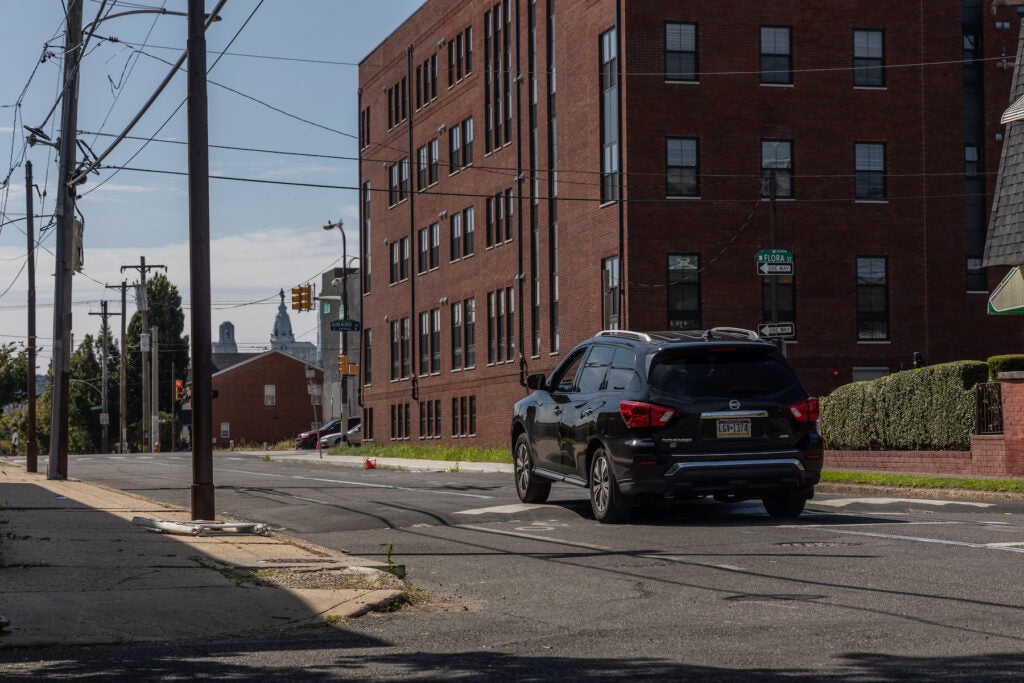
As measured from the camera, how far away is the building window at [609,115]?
40.2m

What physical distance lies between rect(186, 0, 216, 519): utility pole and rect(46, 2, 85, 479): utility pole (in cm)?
1533

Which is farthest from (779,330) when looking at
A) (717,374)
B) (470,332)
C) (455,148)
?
(455,148)

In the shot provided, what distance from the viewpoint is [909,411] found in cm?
2677

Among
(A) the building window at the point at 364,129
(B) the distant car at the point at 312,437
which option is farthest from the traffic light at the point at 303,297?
(B) the distant car at the point at 312,437

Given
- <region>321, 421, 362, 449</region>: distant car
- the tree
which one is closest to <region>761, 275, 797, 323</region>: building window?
<region>321, 421, 362, 449</region>: distant car

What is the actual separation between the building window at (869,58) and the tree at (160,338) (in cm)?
7054

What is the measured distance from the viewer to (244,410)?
108625 mm

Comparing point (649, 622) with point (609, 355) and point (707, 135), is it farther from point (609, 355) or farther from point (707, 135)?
point (707, 135)

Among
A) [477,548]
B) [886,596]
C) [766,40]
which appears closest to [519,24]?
[766,40]

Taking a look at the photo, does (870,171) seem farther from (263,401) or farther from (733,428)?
(263,401)

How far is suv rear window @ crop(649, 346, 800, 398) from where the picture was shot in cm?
1381

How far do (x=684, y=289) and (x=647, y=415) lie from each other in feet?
86.0

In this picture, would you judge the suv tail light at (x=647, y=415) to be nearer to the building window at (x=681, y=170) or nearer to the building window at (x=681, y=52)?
the building window at (x=681, y=170)

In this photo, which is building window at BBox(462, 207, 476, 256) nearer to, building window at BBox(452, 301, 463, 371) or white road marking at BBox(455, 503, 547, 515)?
building window at BBox(452, 301, 463, 371)
